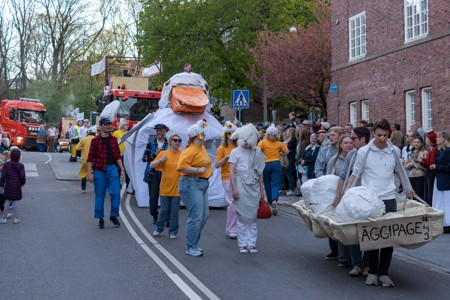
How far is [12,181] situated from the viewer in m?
15.2

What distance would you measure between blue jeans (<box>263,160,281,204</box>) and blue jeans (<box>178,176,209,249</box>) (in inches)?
205

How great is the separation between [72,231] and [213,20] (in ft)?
106

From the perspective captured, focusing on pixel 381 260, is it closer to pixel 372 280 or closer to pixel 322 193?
pixel 372 280

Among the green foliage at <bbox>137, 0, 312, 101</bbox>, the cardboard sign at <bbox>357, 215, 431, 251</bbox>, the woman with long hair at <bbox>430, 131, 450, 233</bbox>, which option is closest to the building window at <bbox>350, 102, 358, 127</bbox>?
the woman with long hair at <bbox>430, 131, 450, 233</bbox>

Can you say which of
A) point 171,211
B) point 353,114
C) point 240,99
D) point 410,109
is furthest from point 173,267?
point 353,114

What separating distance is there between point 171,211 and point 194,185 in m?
1.55

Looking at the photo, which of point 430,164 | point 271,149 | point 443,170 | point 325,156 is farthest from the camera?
point 271,149

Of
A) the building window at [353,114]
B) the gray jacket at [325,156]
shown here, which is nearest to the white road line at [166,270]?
the gray jacket at [325,156]

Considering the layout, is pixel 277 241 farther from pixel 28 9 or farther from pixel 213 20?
pixel 28 9

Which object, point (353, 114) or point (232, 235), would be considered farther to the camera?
point (353, 114)

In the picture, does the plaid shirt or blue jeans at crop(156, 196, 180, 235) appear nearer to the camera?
blue jeans at crop(156, 196, 180, 235)

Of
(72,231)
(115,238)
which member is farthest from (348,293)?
(72,231)

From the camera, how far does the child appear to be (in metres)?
15.0

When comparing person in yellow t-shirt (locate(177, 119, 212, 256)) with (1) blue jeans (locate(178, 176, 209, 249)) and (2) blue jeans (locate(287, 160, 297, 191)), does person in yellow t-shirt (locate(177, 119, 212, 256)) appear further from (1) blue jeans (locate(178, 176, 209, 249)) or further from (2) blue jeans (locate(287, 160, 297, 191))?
(2) blue jeans (locate(287, 160, 297, 191))
